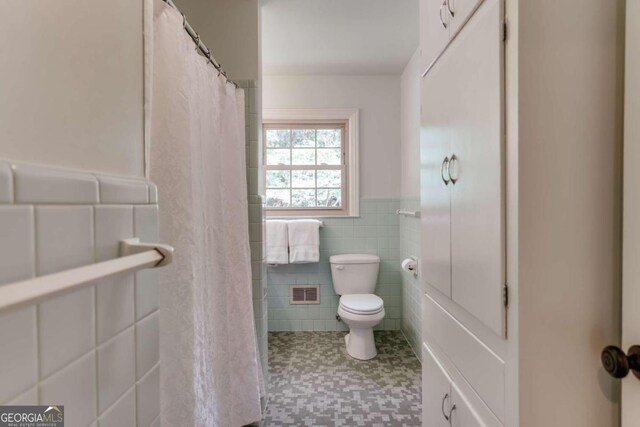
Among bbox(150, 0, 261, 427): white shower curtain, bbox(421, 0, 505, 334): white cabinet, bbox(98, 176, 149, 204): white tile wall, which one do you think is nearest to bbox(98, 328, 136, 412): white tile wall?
bbox(98, 176, 149, 204): white tile wall

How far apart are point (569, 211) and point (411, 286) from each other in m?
1.90

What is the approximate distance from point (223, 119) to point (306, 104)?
1465mm

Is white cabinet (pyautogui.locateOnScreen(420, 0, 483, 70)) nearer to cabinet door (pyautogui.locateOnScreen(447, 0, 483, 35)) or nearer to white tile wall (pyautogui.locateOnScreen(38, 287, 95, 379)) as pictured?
cabinet door (pyautogui.locateOnScreen(447, 0, 483, 35))

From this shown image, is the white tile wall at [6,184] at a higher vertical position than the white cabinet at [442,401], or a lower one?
higher

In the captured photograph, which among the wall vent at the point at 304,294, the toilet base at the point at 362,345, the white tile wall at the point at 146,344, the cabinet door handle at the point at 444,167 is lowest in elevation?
the toilet base at the point at 362,345

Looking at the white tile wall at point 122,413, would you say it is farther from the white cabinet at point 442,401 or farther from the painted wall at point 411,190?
the painted wall at point 411,190

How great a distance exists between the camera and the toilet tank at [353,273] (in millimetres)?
2584

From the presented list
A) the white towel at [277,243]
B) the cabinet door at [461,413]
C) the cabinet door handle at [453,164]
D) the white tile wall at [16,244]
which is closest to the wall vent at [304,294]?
the white towel at [277,243]

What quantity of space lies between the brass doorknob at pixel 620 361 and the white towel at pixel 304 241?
6.74 feet

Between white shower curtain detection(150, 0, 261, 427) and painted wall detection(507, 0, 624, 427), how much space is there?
2.71ft

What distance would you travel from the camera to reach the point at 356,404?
1784mm

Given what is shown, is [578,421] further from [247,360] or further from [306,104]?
[306,104]

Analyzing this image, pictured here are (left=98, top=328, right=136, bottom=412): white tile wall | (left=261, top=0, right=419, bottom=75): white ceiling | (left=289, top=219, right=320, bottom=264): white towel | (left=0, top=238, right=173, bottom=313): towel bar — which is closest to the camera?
(left=0, top=238, right=173, bottom=313): towel bar

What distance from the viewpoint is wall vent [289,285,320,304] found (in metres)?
2.74
